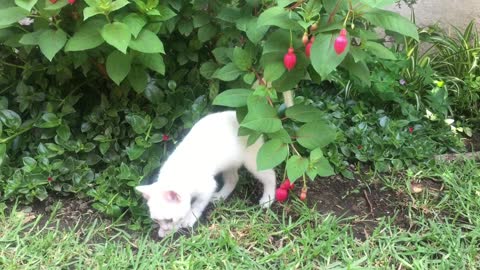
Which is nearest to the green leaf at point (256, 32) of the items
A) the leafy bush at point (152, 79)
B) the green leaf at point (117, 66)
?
the leafy bush at point (152, 79)

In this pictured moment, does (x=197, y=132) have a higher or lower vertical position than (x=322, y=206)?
higher

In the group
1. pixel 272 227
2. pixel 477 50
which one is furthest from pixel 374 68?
pixel 272 227

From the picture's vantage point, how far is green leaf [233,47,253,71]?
2336 millimetres

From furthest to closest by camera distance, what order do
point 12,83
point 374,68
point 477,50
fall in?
point 477,50, point 374,68, point 12,83

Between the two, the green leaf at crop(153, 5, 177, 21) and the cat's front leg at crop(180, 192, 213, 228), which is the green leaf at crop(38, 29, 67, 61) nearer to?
the green leaf at crop(153, 5, 177, 21)

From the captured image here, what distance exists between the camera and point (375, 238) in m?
2.55

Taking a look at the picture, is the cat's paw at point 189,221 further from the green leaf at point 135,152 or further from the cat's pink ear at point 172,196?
the green leaf at point 135,152

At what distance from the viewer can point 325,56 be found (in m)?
1.87

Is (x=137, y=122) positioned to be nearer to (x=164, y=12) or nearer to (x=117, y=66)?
(x=117, y=66)

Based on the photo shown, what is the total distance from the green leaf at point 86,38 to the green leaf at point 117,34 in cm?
11

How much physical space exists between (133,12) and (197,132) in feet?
2.28

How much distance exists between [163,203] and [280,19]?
1.00 meters

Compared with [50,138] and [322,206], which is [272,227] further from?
[50,138]

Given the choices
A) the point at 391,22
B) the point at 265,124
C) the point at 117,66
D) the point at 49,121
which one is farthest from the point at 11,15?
the point at 391,22
